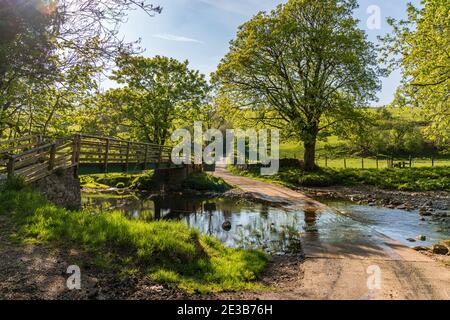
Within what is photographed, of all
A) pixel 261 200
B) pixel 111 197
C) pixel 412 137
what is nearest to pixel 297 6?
pixel 261 200

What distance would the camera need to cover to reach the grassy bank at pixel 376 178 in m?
27.2

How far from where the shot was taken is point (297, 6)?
1161 inches

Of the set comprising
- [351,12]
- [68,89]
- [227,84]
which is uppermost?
[351,12]

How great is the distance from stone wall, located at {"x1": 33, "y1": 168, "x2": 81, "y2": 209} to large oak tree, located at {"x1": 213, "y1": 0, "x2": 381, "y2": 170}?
1934 cm

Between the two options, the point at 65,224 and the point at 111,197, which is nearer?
the point at 65,224

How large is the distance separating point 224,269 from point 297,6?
2719cm

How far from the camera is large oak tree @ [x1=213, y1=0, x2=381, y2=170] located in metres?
28.4

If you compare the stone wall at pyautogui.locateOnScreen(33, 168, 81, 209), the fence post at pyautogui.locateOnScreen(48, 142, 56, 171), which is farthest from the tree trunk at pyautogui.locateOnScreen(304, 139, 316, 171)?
the fence post at pyautogui.locateOnScreen(48, 142, 56, 171)

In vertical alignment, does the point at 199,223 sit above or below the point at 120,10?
below

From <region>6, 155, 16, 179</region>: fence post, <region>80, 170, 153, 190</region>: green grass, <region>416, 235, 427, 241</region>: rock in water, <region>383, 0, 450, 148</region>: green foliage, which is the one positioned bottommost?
<region>416, 235, 427, 241</region>: rock in water

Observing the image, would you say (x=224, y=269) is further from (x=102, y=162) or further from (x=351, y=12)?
(x=351, y=12)

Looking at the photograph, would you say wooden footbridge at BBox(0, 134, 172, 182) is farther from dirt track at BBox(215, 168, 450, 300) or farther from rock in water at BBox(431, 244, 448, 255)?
rock in water at BBox(431, 244, 448, 255)

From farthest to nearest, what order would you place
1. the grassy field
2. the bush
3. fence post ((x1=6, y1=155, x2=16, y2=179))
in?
the grassy field
fence post ((x1=6, y1=155, x2=16, y2=179))
the bush

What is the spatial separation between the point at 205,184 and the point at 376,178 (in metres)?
14.1
